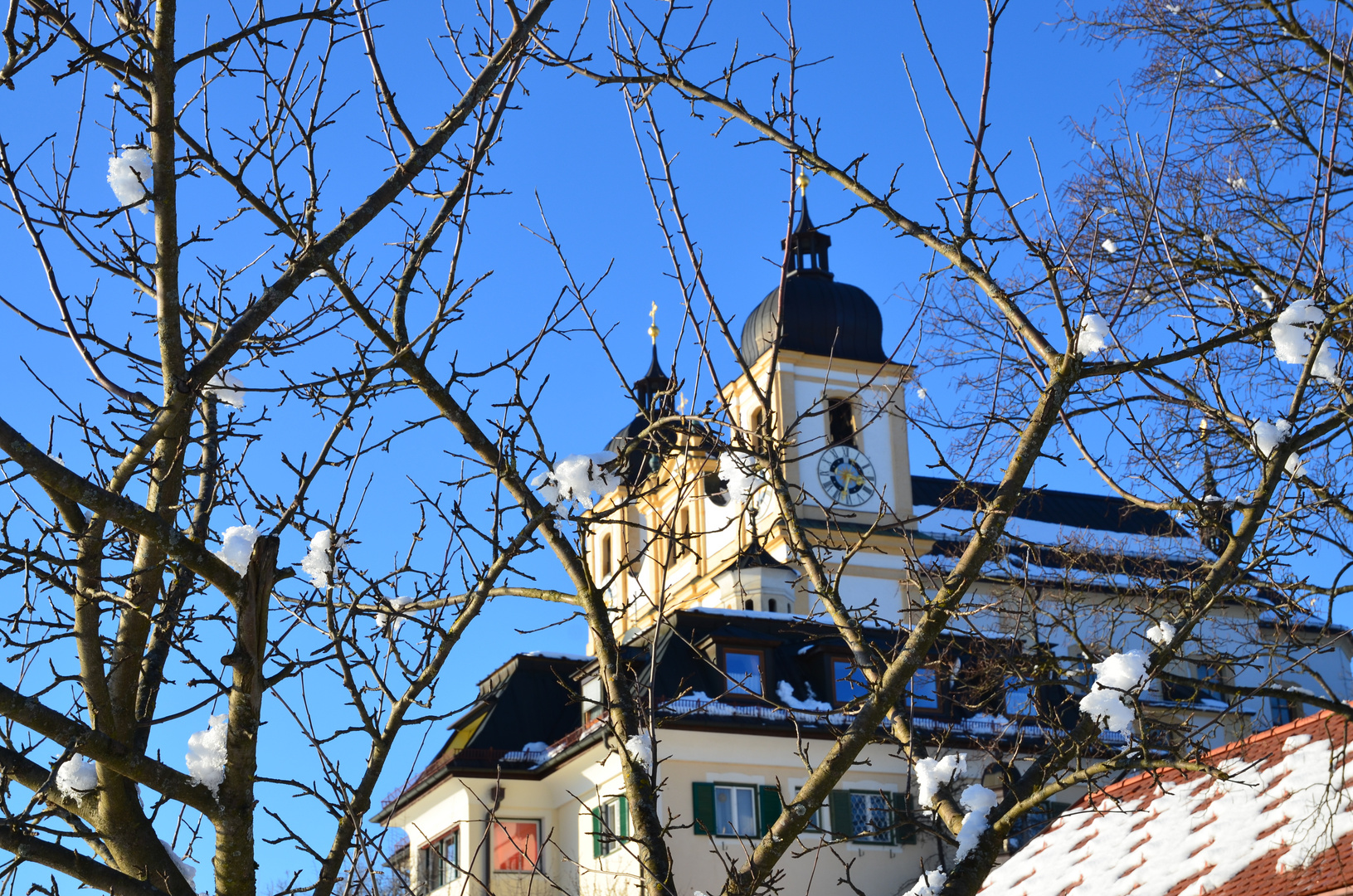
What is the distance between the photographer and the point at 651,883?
378 cm

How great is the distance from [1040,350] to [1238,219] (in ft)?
16.7

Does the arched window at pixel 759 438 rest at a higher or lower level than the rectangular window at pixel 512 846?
lower

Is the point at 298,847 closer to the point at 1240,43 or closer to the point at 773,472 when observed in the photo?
the point at 773,472

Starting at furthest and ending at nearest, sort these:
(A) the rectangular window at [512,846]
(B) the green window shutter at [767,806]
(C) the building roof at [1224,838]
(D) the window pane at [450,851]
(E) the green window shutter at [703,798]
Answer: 1. (D) the window pane at [450,851]
2. (A) the rectangular window at [512,846]
3. (B) the green window shutter at [767,806]
4. (E) the green window shutter at [703,798]
5. (C) the building roof at [1224,838]

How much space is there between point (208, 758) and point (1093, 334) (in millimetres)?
2549

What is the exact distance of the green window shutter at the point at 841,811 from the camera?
2125cm

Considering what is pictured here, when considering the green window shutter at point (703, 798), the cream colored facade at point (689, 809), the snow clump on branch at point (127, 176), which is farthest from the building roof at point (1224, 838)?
the green window shutter at point (703, 798)

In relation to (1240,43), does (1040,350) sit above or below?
below

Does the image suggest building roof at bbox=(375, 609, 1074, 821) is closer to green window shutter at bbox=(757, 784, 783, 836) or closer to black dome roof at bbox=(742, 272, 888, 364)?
green window shutter at bbox=(757, 784, 783, 836)

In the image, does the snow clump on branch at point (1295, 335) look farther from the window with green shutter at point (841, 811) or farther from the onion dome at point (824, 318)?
the onion dome at point (824, 318)

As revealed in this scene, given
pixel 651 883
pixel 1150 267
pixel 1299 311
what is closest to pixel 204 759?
pixel 651 883

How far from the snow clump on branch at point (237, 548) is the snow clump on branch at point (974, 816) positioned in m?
2.06

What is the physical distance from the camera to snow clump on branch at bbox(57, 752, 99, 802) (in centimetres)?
346

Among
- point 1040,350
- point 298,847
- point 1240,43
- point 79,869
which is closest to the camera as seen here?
point 79,869
